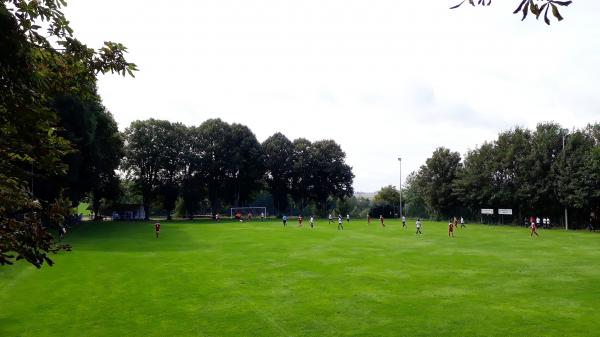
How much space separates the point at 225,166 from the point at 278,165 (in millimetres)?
11985

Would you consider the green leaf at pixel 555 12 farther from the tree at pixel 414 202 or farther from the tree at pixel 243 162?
the tree at pixel 243 162

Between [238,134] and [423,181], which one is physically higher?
[238,134]

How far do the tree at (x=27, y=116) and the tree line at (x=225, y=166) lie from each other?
82993mm

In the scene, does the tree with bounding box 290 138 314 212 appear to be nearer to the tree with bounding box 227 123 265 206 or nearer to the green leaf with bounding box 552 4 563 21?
the tree with bounding box 227 123 265 206

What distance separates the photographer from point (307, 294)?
1788cm

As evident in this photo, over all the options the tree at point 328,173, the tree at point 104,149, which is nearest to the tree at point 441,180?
the tree at point 328,173

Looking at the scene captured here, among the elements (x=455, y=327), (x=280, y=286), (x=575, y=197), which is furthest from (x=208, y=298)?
(x=575, y=197)

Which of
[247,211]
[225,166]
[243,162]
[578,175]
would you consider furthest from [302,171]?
[578,175]

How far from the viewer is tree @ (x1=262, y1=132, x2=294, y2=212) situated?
9769 centimetres

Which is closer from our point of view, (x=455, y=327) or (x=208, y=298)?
(x=455, y=327)

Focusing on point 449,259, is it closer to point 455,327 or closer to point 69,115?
point 455,327

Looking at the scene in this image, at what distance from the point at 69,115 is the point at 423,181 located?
5858cm

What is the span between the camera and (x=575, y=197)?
56.4 metres

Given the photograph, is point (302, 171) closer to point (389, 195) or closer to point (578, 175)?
point (389, 195)
